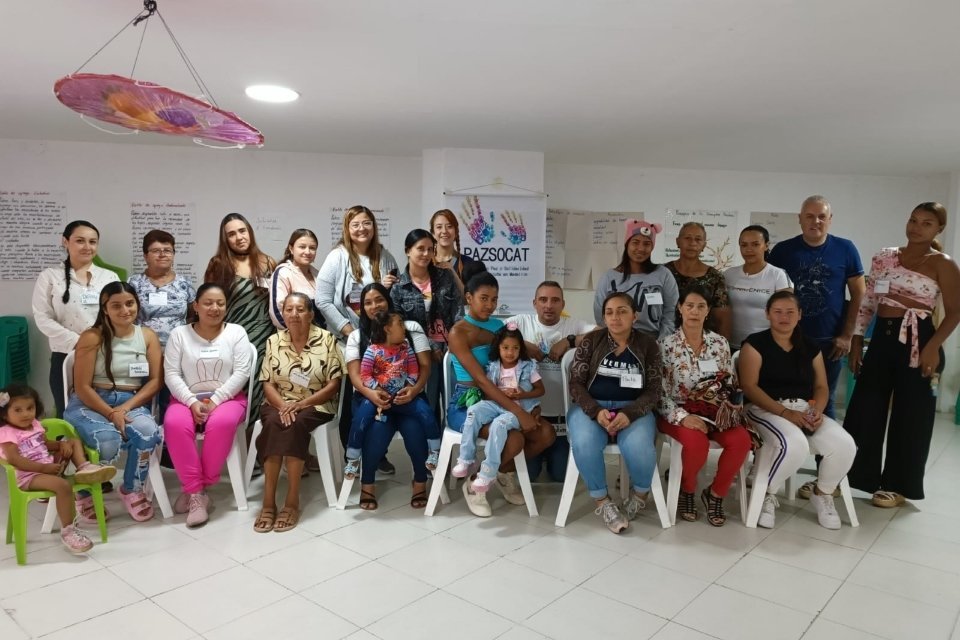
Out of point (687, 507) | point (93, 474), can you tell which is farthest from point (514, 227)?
point (93, 474)

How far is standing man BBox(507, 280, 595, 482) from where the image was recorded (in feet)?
11.0

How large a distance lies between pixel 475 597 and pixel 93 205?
14.0 ft

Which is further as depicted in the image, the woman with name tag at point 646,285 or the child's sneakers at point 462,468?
the woman with name tag at point 646,285

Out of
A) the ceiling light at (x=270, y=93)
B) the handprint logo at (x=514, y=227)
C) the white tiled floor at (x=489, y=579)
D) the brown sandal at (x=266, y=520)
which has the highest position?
the ceiling light at (x=270, y=93)

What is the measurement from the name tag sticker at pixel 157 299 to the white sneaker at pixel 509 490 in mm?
2021

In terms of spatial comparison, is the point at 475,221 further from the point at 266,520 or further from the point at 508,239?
the point at 266,520

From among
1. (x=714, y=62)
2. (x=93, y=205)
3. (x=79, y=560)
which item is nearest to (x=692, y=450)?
(x=714, y=62)

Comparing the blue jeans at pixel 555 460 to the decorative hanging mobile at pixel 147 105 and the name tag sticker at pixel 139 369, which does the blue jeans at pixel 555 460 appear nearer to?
the name tag sticker at pixel 139 369

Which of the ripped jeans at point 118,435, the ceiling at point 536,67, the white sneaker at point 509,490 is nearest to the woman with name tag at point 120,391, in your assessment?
the ripped jeans at point 118,435

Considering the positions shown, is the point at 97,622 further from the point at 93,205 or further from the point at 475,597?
the point at 93,205

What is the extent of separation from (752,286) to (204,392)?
296 cm

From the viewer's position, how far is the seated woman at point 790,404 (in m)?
2.96

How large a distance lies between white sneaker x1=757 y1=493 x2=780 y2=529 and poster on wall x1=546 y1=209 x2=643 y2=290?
2891 mm

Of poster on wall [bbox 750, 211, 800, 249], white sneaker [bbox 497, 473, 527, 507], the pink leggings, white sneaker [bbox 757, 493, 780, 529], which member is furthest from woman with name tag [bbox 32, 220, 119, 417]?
poster on wall [bbox 750, 211, 800, 249]
